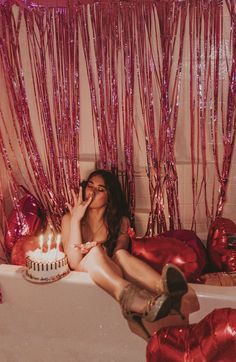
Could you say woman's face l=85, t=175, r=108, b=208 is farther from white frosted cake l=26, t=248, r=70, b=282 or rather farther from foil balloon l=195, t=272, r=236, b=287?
foil balloon l=195, t=272, r=236, b=287

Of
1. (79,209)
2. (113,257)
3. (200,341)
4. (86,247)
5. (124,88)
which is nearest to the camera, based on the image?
(200,341)

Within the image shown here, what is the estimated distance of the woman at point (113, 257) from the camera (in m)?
1.95

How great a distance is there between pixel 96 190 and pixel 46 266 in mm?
622

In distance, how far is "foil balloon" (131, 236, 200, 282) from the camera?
2250mm

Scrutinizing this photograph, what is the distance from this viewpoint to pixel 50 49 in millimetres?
2871

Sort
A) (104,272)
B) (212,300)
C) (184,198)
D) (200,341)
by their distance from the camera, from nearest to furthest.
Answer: (200,341), (212,300), (104,272), (184,198)

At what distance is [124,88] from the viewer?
2.83 m

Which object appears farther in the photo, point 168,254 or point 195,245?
point 195,245

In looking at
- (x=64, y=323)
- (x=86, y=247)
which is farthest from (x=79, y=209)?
(x=64, y=323)

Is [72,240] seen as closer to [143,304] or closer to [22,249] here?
[22,249]

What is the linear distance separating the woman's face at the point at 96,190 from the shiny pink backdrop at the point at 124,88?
0.94 ft

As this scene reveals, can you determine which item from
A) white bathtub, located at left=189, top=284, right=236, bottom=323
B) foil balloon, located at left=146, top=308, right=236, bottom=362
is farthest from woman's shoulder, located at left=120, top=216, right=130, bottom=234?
foil balloon, located at left=146, top=308, right=236, bottom=362

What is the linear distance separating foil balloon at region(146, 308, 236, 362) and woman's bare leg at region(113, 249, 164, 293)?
0.78 feet

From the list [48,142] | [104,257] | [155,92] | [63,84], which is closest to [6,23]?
[63,84]
